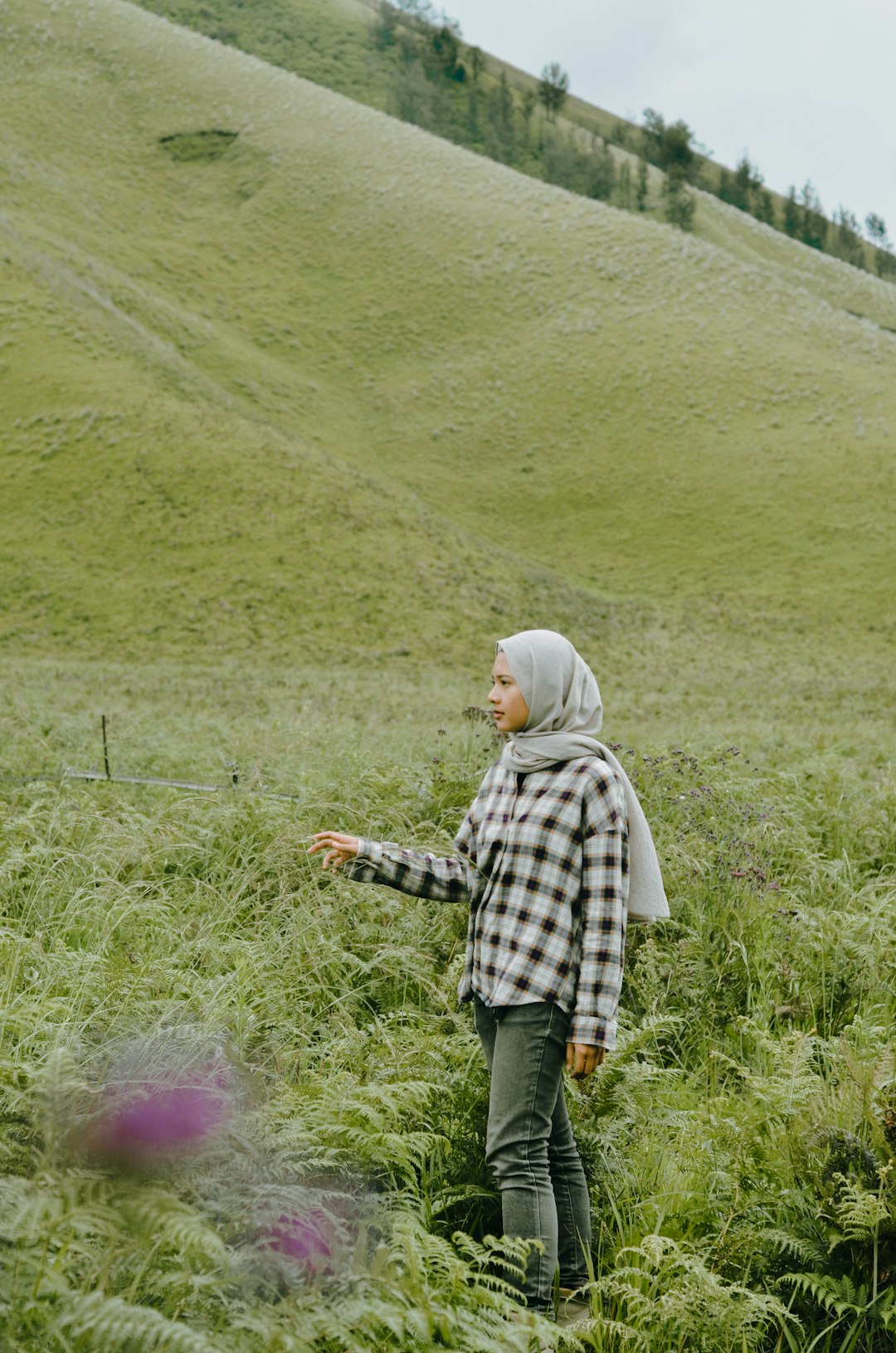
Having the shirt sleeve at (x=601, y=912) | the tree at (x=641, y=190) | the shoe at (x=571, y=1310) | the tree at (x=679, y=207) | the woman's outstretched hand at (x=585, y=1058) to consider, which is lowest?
the shoe at (x=571, y=1310)

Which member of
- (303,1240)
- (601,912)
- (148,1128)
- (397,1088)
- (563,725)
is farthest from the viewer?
(397,1088)

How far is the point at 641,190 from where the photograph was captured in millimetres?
85250

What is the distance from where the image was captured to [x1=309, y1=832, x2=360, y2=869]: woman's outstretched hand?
11.3 ft

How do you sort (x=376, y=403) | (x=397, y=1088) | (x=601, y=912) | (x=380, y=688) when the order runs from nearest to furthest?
(x=601, y=912)
(x=397, y=1088)
(x=380, y=688)
(x=376, y=403)

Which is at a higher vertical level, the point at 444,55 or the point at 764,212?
the point at 444,55

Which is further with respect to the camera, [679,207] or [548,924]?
[679,207]

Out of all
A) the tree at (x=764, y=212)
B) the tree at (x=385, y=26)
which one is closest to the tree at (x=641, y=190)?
the tree at (x=764, y=212)

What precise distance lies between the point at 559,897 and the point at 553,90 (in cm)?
11720

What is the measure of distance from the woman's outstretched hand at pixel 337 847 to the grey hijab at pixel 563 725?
1.95 ft

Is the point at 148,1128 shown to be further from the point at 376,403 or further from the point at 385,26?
the point at 385,26

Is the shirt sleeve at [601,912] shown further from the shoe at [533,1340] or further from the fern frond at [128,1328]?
the fern frond at [128,1328]

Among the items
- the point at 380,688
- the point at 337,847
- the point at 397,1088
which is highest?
the point at 380,688

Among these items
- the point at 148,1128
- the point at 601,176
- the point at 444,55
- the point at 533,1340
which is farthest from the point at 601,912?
the point at 444,55

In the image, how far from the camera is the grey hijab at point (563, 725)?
10.3ft
